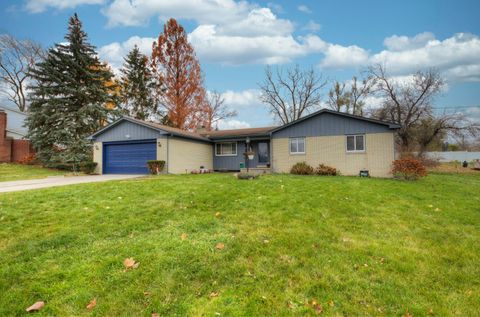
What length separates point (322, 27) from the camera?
16.4 m

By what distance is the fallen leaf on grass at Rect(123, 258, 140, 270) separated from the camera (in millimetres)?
3451

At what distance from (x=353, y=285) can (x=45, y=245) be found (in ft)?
15.1

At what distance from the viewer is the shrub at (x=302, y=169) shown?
1577 centimetres

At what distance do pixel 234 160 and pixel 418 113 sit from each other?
18.5 metres

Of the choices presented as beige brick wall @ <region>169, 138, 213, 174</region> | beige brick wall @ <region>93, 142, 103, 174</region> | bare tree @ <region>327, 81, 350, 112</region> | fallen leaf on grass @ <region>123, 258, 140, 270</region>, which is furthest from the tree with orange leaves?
fallen leaf on grass @ <region>123, 258, 140, 270</region>

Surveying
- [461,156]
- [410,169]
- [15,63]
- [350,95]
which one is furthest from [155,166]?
[461,156]

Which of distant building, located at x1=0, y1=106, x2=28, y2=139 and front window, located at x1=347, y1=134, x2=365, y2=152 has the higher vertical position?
distant building, located at x1=0, y1=106, x2=28, y2=139

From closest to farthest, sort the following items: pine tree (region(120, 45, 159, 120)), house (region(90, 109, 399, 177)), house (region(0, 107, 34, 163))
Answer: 1. house (region(90, 109, 399, 177))
2. house (region(0, 107, 34, 163))
3. pine tree (region(120, 45, 159, 120))

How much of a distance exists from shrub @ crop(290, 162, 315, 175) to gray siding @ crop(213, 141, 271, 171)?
12.6 ft

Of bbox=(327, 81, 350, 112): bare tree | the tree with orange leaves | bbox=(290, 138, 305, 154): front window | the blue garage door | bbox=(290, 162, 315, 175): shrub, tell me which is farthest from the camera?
bbox=(327, 81, 350, 112): bare tree

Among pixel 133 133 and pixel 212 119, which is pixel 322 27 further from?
pixel 212 119

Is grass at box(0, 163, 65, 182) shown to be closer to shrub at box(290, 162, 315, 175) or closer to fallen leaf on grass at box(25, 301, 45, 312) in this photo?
fallen leaf on grass at box(25, 301, 45, 312)

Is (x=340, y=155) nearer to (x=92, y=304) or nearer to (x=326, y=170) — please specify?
(x=326, y=170)

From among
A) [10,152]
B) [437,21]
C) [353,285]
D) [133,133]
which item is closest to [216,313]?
[353,285]
